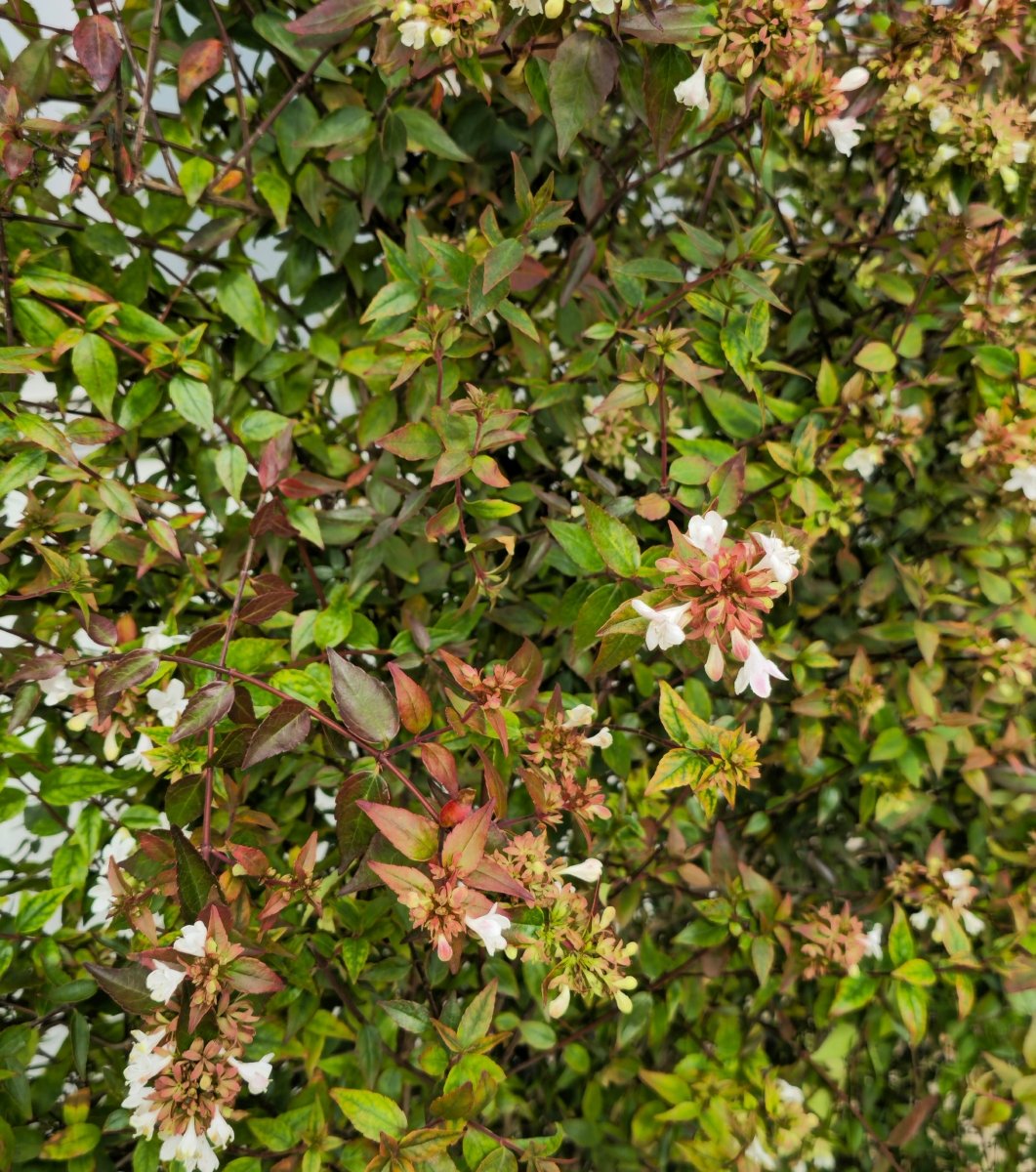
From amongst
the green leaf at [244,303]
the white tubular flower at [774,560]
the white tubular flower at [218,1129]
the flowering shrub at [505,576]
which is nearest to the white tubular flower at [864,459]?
the flowering shrub at [505,576]

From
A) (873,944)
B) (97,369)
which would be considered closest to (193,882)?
(97,369)

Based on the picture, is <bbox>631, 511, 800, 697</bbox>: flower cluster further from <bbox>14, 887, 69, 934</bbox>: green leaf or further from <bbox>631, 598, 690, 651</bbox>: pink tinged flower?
<bbox>14, 887, 69, 934</bbox>: green leaf

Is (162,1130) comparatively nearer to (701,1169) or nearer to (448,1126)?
(448,1126)

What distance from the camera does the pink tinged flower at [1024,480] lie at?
1.09 meters

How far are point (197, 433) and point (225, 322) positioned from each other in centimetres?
13

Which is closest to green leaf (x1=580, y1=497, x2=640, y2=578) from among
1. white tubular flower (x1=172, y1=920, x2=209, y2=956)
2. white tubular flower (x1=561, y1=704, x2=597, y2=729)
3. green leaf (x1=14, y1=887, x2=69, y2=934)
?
white tubular flower (x1=561, y1=704, x2=597, y2=729)

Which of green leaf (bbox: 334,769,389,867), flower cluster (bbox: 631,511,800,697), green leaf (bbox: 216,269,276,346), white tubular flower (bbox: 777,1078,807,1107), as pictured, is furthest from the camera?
white tubular flower (bbox: 777,1078,807,1107)

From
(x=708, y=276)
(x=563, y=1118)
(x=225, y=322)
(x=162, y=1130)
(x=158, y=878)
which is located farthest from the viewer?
(x=563, y=1118)

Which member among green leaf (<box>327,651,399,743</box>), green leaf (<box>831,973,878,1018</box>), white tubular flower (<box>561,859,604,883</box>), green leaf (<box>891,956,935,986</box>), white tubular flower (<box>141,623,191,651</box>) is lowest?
green leaf (<box>831,973,878,1018</box>)

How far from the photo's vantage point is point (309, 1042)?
100cm

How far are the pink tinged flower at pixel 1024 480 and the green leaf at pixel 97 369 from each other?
98 centimetres

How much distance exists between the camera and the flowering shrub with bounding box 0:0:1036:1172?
2.60ft

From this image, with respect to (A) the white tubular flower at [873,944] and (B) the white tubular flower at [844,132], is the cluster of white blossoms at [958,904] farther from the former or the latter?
(B) the white tubular flower at [844,132]

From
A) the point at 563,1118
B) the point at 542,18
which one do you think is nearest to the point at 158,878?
the point at 563,1118
